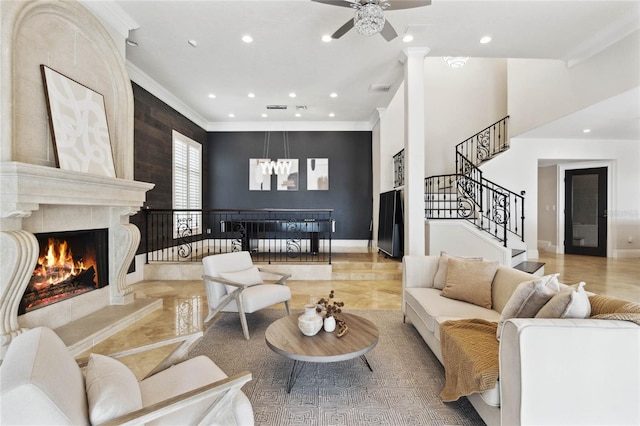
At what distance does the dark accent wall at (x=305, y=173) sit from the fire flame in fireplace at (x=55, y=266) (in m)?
4.59

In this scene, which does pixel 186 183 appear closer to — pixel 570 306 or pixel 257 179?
pixel 257 179

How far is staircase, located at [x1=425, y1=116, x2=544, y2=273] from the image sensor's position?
5.54m

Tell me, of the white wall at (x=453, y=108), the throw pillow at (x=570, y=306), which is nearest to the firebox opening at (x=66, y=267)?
the throw pillow at (x=570, y=306)

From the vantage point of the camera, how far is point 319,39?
390 cm

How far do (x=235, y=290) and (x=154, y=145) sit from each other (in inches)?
151

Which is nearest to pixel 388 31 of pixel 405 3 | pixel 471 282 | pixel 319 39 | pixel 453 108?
pixel 405 3

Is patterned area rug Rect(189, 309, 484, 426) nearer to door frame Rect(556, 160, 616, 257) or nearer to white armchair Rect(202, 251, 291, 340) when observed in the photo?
white armchair Rect(202, 251, 291, 340)

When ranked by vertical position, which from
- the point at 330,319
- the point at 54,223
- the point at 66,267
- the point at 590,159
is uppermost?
the point at 590,159

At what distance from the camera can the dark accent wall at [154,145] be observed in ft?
16.4

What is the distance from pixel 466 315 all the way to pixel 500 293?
0.45m

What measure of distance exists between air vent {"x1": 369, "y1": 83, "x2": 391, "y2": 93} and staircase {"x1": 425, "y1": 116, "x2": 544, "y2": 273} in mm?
2029

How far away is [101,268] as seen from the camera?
355cm

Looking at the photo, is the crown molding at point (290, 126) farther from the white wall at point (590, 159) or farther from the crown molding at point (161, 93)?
the white wall at point (590, 159)

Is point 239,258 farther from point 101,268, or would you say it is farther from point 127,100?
point 127,100
